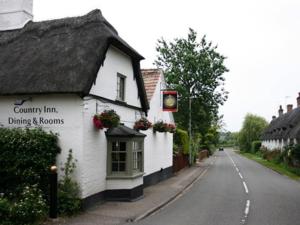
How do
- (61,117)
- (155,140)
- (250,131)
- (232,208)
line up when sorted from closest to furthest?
(61,117) → (232,208) → (155,140) → (250,131)

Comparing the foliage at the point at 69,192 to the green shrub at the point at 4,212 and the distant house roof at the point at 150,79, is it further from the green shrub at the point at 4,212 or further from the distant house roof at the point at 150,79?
the distant house roof at the point at 150,79

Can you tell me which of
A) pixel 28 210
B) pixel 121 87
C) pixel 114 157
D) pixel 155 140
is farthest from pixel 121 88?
pixel 28 210

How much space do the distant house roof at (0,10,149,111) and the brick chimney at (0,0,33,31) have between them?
83cm

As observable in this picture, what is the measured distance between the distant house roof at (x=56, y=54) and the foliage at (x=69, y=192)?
243 centimetres

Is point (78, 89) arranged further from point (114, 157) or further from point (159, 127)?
point (159, 127)

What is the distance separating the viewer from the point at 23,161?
12156mm

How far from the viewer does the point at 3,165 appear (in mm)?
12320

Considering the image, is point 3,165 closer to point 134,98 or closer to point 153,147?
point 134,98

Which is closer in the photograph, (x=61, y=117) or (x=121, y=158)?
(x=61, y=117)

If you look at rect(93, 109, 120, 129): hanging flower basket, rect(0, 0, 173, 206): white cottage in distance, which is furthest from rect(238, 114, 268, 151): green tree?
rect(93, 109, 120, 129): hanging flower basket

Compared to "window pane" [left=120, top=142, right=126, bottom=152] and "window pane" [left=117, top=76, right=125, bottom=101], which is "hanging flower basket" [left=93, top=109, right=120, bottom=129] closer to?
"window pane" [left=120, top=142, right=126, bottom=152]

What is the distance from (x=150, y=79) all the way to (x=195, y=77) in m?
18.5

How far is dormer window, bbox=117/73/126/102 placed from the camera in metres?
16.8

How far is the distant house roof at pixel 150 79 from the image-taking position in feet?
72.3
